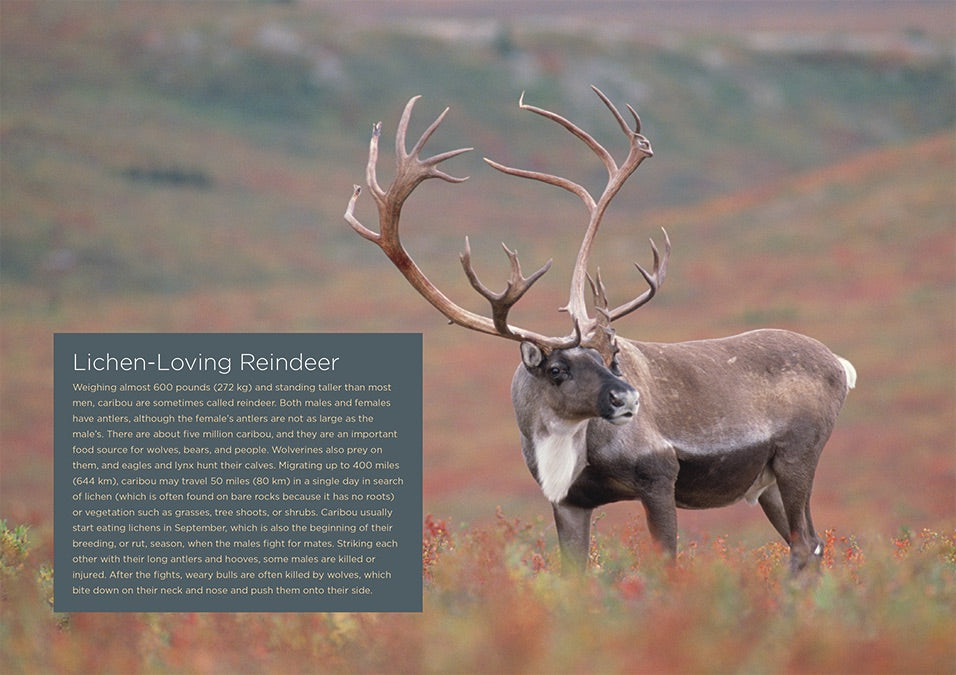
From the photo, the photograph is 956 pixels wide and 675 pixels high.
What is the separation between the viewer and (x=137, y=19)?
10069 centimetres

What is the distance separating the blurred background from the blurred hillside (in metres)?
0.18

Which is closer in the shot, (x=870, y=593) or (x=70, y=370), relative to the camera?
(x=870, y=593)

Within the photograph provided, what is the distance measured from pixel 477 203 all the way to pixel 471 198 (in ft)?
4.11

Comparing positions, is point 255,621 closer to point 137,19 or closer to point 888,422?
point 888,422

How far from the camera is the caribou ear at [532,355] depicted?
7.62 m

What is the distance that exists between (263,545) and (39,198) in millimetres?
56880

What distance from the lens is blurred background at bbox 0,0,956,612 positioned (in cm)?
3012

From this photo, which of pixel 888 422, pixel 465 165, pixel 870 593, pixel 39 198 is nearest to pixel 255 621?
pixel 870 593

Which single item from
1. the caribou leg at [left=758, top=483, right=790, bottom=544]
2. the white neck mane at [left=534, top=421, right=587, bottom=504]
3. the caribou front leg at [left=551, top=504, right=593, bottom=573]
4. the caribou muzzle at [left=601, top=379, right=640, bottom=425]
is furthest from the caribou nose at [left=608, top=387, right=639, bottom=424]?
the caribou leg at [left=758, top=483, right=790, bottom=544]

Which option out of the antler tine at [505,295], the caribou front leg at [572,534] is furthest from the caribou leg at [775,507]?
the antler tine at [505,295]

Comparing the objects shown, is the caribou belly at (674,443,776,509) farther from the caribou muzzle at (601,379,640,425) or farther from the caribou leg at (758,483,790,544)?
the caribou muzzle at (601,379,640,425)

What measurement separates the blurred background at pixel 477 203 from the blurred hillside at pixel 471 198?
18 cm

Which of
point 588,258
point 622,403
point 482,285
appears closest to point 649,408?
point 622,403

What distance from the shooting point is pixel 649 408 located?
7.76 meters
